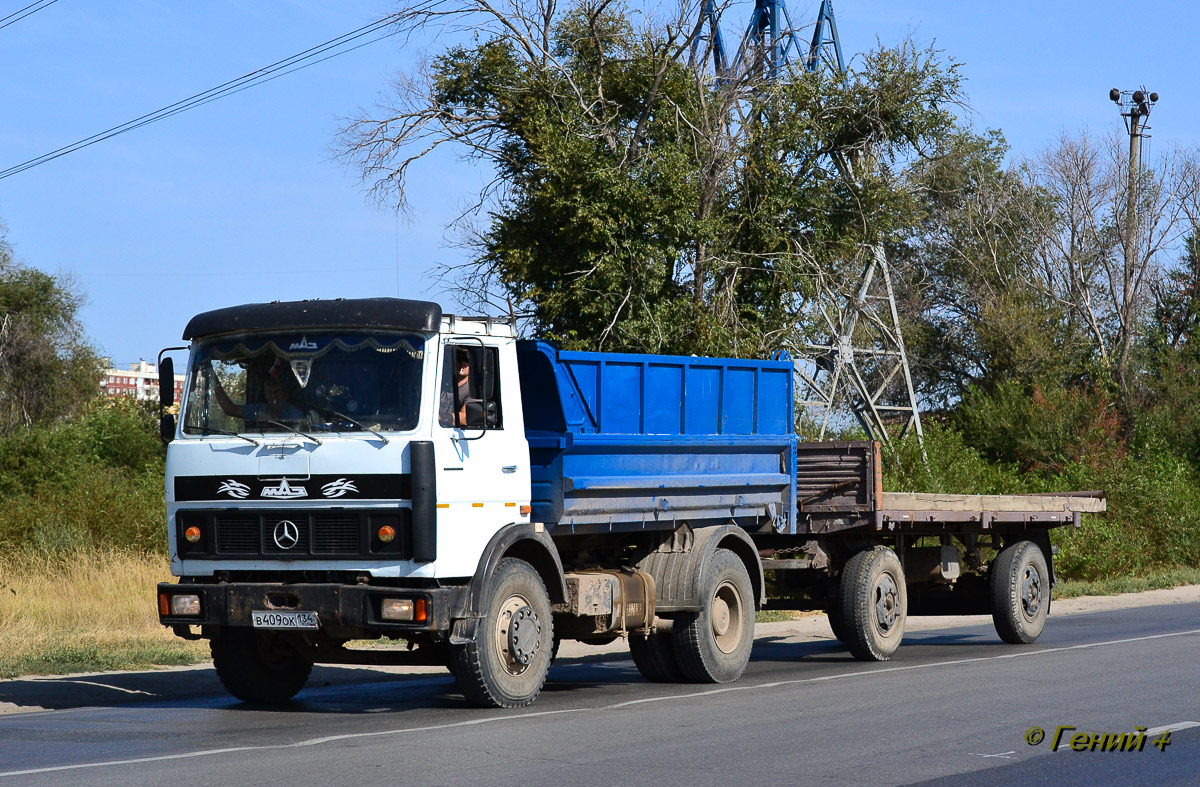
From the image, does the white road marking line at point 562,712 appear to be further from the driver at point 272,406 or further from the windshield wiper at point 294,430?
the driver at point 272,406

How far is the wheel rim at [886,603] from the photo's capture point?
44.6 feet

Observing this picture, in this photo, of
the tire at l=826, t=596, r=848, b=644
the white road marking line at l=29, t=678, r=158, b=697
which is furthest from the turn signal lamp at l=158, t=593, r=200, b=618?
the tire at l=826, t=596, r=848, b=644

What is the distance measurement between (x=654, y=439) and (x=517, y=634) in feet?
7.01

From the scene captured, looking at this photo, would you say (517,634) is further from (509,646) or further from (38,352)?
(38,352)

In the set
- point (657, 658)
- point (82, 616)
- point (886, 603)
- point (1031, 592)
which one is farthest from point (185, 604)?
point (1031, 592)

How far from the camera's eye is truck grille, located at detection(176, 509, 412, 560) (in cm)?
911

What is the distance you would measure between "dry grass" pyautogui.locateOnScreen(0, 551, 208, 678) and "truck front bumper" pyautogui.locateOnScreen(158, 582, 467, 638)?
145 inches

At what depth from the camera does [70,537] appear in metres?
21.5

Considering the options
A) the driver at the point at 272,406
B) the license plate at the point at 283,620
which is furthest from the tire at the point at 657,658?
the driver at the point at 272,406

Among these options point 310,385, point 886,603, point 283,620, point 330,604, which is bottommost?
point 886,603

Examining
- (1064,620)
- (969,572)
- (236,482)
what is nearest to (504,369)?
(236,482)

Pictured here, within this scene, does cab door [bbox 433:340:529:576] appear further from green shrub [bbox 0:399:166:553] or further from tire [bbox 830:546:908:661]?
green shrub [bbox 0:399:166:553]

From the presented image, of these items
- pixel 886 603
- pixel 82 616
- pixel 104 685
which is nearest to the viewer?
pixel 104 685

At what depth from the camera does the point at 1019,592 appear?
50.1 feet
